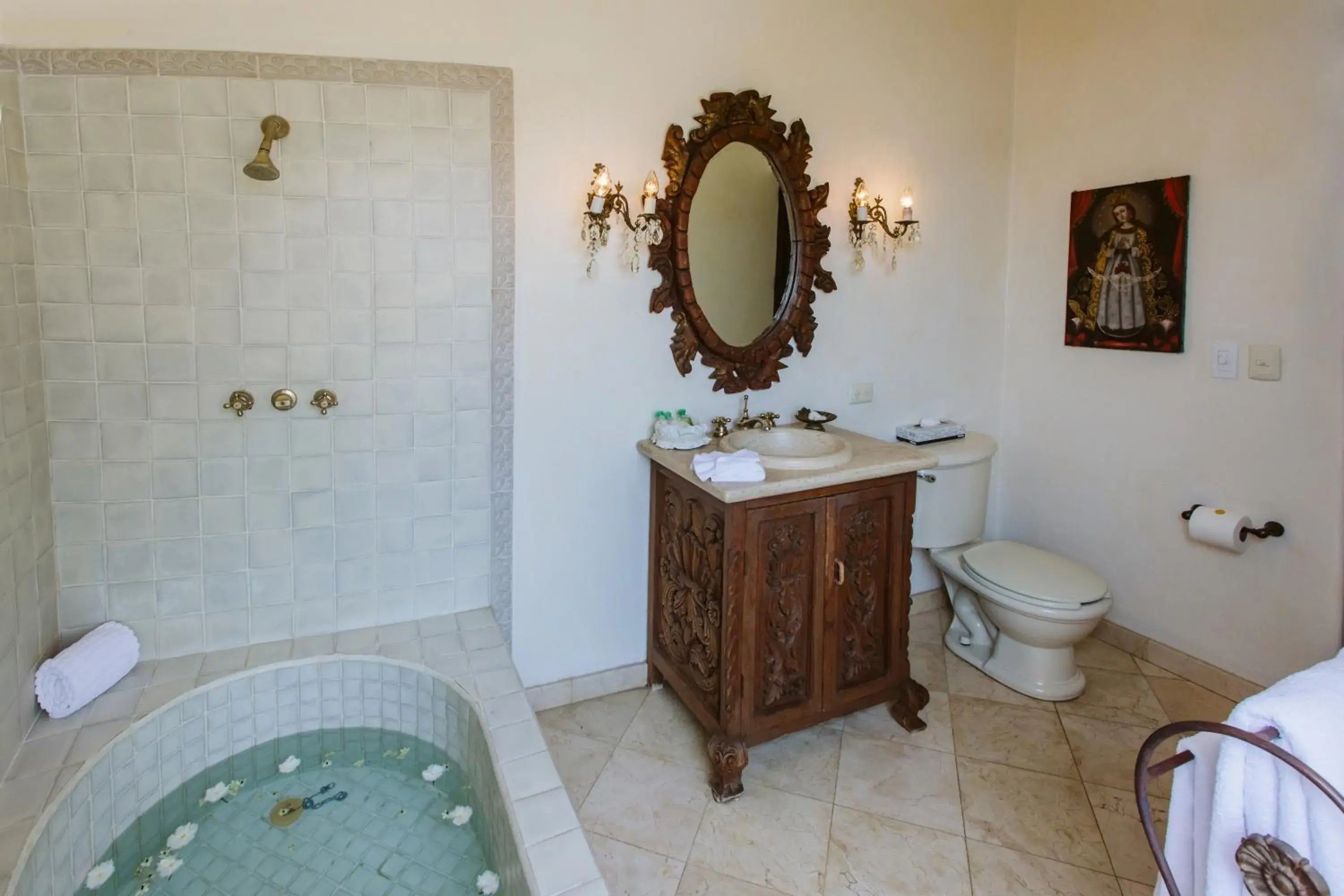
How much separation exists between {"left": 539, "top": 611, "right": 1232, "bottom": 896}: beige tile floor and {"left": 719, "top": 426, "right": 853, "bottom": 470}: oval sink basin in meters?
0.88

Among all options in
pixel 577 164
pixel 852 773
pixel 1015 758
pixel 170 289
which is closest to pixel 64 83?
pixel 170 289

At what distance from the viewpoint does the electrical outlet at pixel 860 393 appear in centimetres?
276

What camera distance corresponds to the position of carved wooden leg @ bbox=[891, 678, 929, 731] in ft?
7.68

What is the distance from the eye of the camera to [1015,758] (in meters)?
2.20

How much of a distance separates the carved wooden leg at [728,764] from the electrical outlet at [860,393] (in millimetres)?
1318

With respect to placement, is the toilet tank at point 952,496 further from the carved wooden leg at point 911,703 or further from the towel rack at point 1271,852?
the towel rack at point 1271,852

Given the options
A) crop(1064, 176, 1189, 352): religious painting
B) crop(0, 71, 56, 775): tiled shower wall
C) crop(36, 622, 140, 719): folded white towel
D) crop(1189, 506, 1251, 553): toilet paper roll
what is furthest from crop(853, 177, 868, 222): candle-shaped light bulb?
crop(36, 622, 140, 719): folded white towel

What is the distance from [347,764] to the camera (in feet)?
6.49

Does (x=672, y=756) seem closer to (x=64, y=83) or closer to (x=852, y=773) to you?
(x=852, y=773)

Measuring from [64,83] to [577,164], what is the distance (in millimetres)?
1246

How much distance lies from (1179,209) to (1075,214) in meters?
0.38

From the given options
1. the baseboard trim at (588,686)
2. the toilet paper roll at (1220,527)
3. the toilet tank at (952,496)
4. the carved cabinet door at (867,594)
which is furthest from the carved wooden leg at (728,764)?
the toilet paper roll at (1220,527)

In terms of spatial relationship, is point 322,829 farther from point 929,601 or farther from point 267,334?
point 929,601

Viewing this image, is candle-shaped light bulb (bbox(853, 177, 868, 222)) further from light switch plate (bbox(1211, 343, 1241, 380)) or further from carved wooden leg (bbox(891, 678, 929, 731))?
carved wooden leg (bbox(891, 678, 929, 731))
